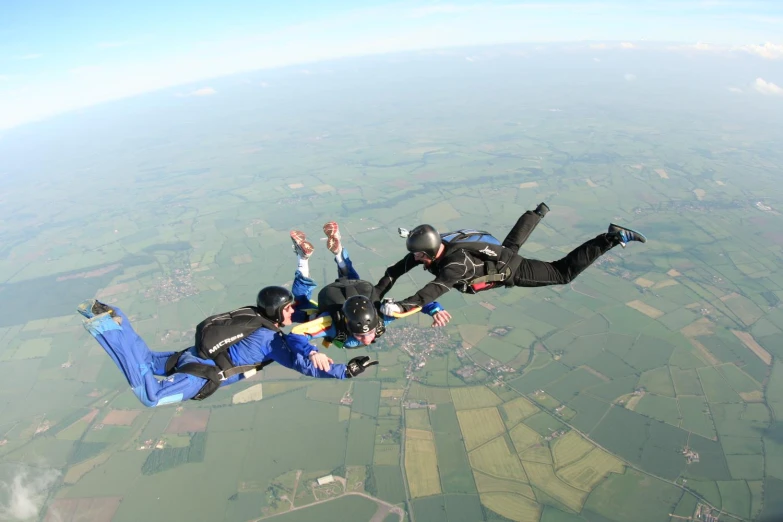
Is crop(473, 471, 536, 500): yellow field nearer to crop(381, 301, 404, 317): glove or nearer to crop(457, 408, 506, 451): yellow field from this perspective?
crop(457, 408, 506, 451): yellow field

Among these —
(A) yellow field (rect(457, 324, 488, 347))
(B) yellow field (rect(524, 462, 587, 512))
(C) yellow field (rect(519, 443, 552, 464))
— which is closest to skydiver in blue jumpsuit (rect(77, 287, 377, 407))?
(B) yellow field (rect(524, 462, 587, 512))

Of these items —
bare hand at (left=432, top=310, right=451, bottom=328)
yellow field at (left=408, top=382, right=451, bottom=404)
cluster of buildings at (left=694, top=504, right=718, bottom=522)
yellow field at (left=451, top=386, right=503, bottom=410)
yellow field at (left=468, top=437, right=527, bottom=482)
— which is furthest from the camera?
yellow field at (left=408, top=382, right=451, bottom=404)

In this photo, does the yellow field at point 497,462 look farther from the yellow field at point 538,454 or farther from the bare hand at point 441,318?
the bare hand at point 441,318

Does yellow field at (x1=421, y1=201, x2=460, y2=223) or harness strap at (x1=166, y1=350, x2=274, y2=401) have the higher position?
harness strap at (x1=166, y1=350, x2=274, y2=401)

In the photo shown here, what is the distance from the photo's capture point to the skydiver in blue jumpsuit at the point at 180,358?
201 inches

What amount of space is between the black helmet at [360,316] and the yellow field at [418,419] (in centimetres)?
1916

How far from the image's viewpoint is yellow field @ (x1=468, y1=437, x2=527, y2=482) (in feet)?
63.9

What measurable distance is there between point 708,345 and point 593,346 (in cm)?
852

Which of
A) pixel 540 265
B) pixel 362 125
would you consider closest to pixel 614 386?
pixel 540 265

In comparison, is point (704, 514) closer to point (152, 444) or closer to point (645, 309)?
point (645, 309)

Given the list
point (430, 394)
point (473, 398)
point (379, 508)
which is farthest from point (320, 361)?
point (473, 398)

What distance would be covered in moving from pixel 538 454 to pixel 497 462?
2256 mm

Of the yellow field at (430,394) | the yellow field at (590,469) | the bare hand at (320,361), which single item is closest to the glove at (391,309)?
the bare hand at (320,361)

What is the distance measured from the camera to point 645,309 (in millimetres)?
32562
